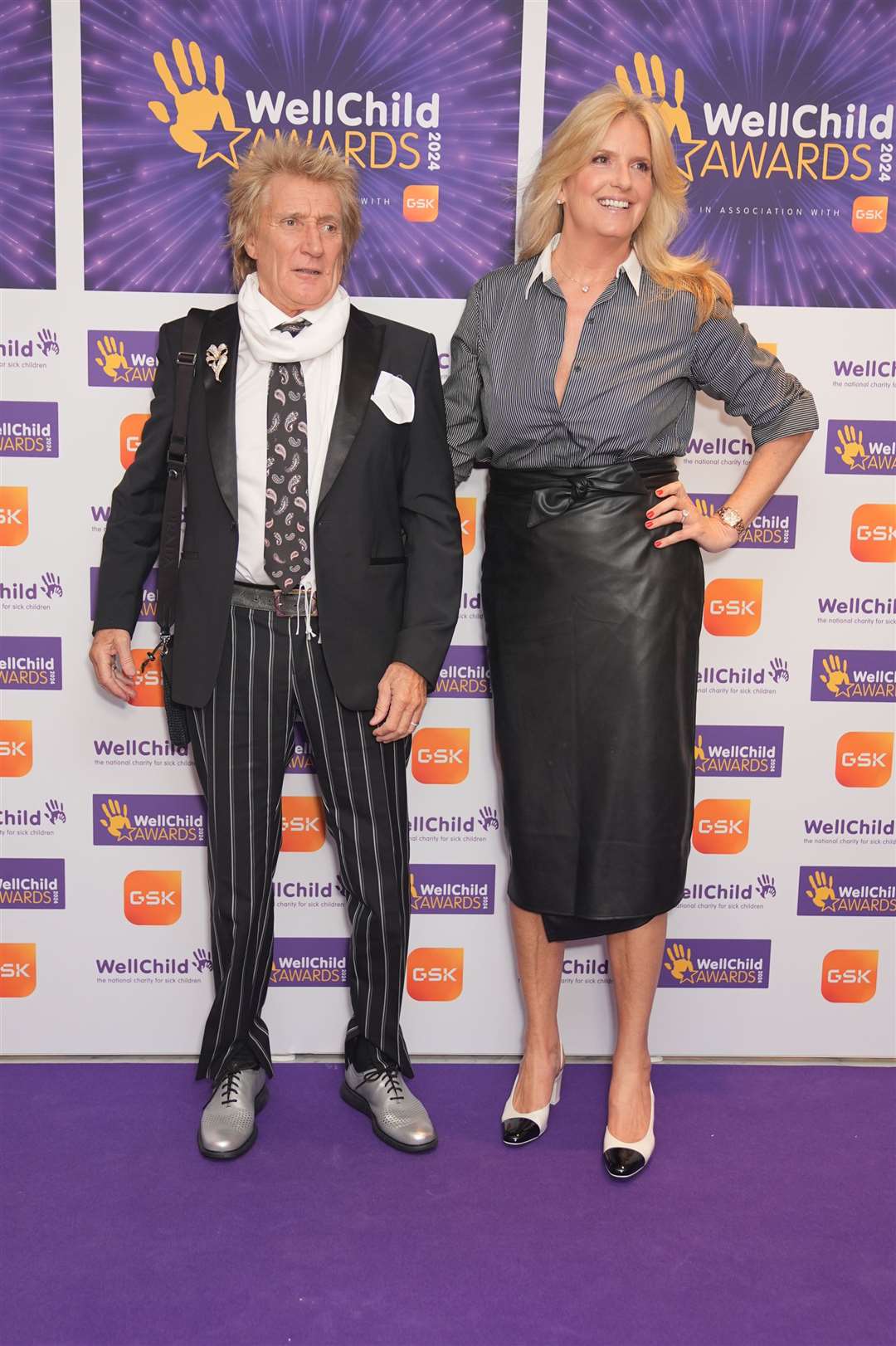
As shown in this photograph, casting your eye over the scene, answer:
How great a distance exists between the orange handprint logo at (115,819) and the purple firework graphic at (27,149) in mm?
1192

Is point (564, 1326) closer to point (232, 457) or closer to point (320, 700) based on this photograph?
point (320, 700)

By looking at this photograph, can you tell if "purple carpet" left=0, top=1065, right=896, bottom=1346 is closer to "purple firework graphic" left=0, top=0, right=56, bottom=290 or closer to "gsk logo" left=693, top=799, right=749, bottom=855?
"gsk logo" left=693, top=799, right=749, bottom=855

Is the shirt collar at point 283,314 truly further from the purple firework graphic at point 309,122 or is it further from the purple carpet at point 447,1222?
the purple carpet at point 447,1222

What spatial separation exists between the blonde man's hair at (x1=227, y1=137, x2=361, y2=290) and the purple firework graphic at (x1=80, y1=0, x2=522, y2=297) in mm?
210

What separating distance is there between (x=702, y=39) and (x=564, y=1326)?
258 centimetres

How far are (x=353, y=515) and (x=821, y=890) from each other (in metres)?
1.51

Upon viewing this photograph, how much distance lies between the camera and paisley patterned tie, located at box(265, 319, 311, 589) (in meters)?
2.46

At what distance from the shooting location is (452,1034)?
3092mm

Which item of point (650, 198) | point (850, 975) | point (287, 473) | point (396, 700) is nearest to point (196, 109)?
point (287, 473)

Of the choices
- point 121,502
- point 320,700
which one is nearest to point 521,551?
point 320,700

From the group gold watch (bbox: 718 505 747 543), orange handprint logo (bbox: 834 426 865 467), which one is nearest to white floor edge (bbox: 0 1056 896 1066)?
gold watch (bbox: 718 505 747 543)

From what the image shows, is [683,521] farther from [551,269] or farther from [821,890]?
[821,890]

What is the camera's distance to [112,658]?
2676 millimetres

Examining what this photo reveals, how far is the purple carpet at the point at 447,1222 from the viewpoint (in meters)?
2.15
